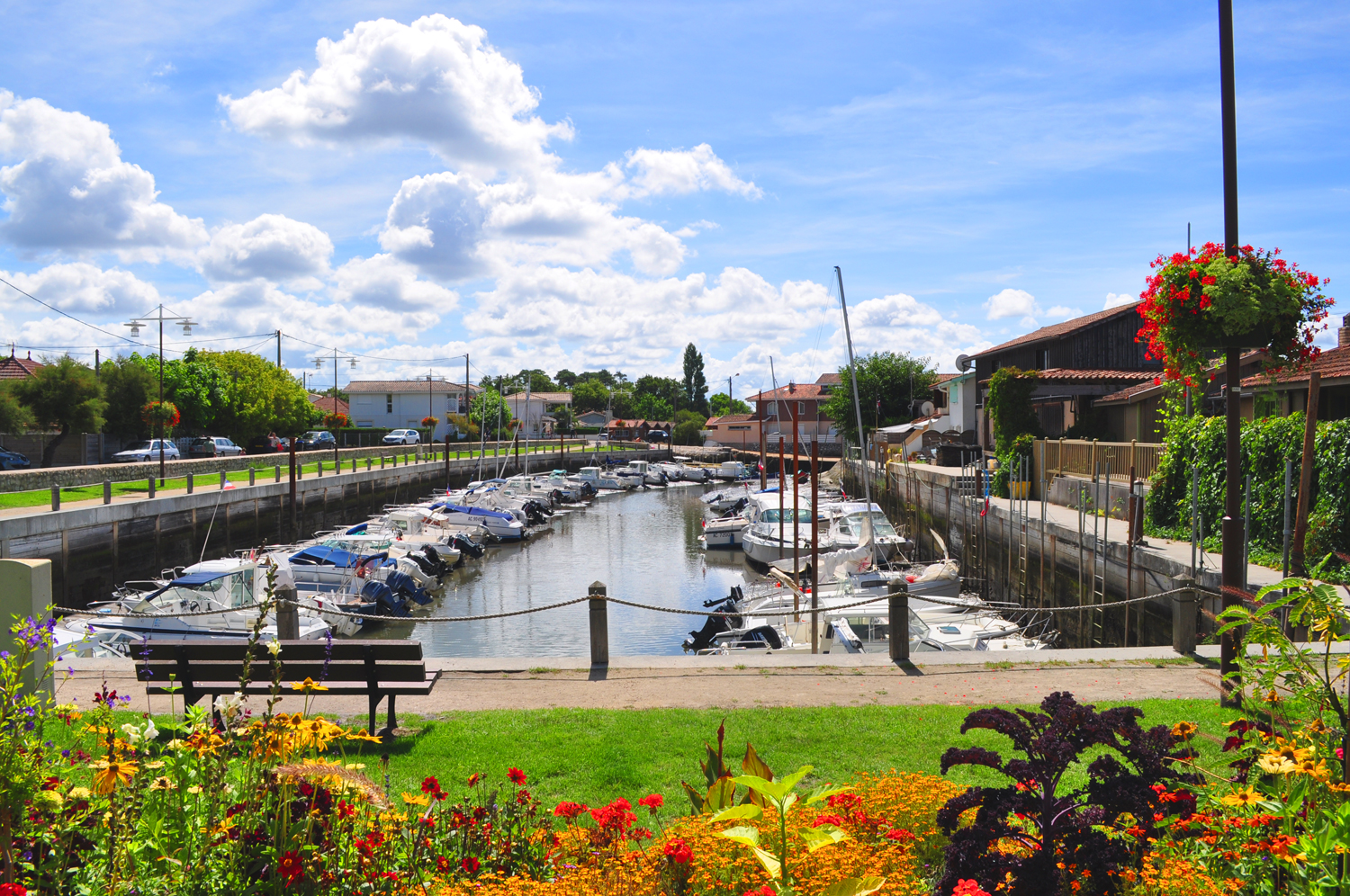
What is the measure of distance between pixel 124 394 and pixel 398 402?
7099cm

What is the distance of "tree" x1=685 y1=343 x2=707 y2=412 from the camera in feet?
515

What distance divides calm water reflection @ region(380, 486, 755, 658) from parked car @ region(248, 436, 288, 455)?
2610cm

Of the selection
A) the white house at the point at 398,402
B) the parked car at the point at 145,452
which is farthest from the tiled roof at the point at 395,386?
the parked car at the point at 145,452

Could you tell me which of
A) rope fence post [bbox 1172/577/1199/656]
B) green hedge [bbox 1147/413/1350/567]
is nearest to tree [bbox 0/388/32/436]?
green hedge [bbox 1147/413/1350/567]

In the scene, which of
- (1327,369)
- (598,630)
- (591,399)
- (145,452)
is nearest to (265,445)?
(145,452)

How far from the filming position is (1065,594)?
23094mm

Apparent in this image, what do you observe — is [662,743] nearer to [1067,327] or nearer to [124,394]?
[1067,327]

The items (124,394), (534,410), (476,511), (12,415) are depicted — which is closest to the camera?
(12,415)

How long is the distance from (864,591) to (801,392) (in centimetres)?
8730

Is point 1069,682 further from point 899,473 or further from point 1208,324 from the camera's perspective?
point 899,473

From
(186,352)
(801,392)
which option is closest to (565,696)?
(186,352)

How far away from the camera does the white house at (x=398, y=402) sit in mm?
122062

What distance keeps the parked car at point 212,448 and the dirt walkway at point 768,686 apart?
55.3 m

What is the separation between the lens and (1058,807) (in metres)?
4.22
